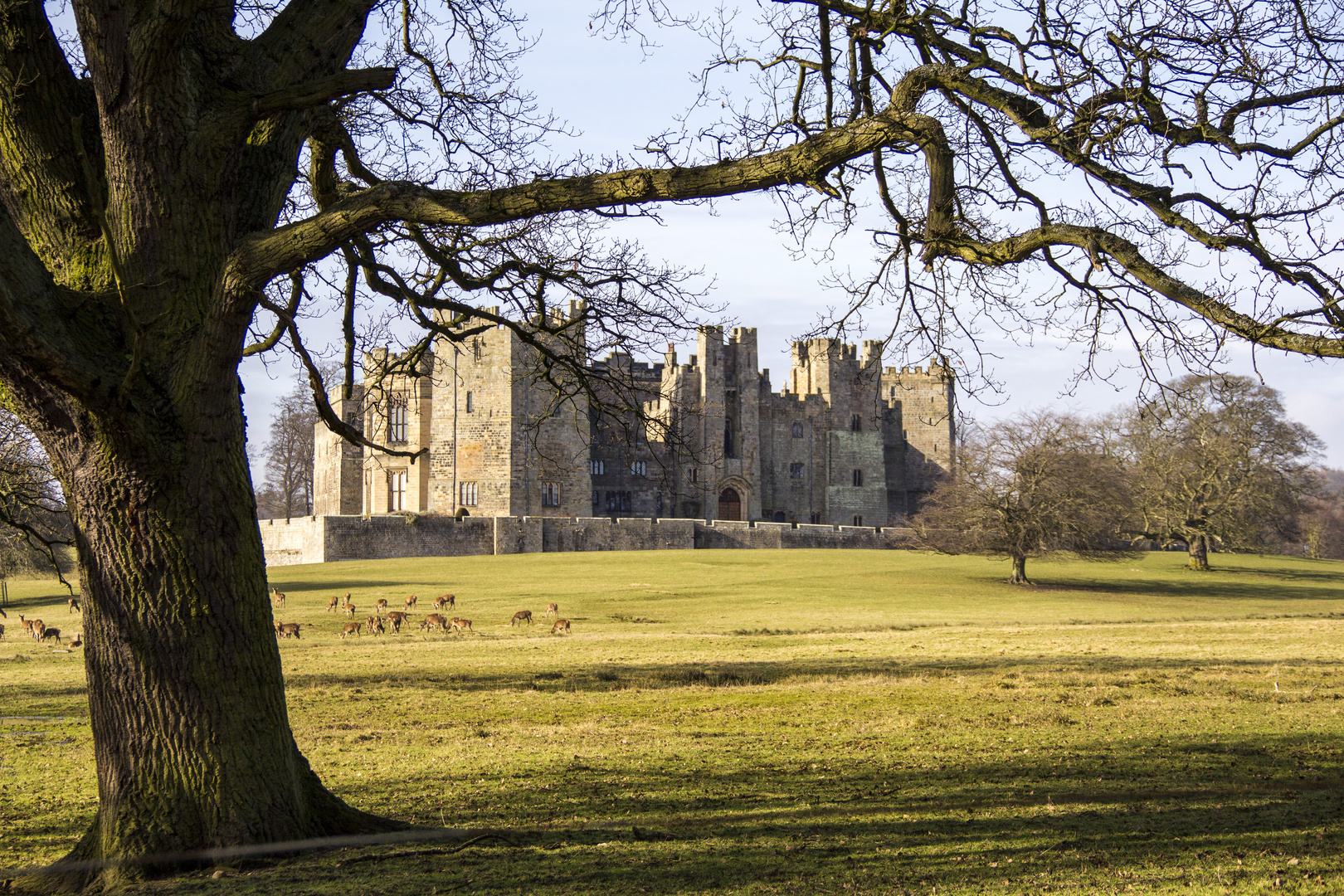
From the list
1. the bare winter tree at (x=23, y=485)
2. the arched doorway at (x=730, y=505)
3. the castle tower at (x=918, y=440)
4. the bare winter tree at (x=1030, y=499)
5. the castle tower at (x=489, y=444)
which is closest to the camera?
the bare winter tree at (x=23, y=485)

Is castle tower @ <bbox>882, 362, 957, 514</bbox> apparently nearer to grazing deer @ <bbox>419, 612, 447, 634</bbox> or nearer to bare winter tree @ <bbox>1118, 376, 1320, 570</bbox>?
bare winter tree @ <bbox>1118, 376, 1320, 570</bbox>

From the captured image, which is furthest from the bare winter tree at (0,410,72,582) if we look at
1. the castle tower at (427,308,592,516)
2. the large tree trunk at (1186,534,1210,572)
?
the large tree trunk at (1186,534,1210,572)

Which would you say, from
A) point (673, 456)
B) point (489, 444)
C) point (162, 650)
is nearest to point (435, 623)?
point (162, 650)

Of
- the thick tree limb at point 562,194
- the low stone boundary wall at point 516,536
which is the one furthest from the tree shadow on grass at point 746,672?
the low stone boundary wall at point 516,536

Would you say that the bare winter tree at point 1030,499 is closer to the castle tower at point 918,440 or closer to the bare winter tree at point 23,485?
the bare winter tree at point 23,485

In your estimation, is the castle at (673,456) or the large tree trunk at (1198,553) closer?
the large tree trunk at (1198,553)

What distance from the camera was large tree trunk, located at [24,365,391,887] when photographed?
5.65 meters

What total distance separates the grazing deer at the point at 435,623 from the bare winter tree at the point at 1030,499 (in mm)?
22076

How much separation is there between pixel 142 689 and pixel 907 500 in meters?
77.9

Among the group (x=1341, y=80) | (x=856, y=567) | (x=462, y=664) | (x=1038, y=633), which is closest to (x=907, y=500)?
(x=856, y=567)

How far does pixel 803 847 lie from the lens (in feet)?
18.9

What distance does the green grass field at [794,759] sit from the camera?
541cm

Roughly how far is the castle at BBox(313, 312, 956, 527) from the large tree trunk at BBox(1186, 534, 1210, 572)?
578 inches

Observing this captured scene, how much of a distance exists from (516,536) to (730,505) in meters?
19.2
